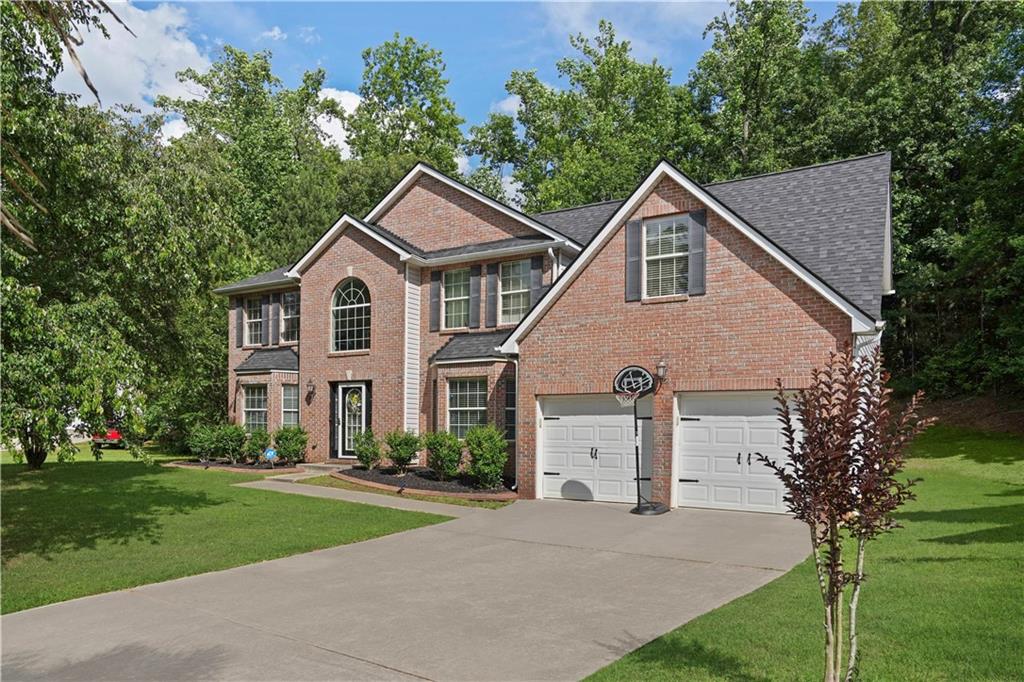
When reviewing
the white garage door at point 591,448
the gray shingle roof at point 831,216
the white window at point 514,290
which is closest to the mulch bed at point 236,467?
the white window at point 514,290

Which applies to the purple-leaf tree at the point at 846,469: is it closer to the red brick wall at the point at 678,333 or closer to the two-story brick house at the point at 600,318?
the two-story brick house at the point at 600,318

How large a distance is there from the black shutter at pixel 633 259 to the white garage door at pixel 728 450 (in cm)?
241

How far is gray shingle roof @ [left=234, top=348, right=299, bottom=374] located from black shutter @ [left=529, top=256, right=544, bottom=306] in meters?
8.96

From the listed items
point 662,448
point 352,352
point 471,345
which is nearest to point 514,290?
point 471,345

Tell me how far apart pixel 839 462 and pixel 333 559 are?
7641mm

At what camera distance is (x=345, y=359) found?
21.2 metres

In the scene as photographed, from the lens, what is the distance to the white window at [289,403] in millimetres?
22859

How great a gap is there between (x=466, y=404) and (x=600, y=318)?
18.2 feet

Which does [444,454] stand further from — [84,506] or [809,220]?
[809,220]

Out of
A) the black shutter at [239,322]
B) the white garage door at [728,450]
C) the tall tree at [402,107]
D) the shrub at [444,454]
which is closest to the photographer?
the white garage door at [728,450]

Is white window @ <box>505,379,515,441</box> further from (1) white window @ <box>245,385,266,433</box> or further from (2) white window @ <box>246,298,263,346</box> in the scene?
(2) white window @ <box>246,298,263,346</box>

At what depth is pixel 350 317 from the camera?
21.5m

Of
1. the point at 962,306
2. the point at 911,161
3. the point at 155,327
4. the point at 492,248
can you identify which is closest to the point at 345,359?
the point at 492,248

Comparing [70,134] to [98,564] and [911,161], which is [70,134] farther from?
[911,161]
